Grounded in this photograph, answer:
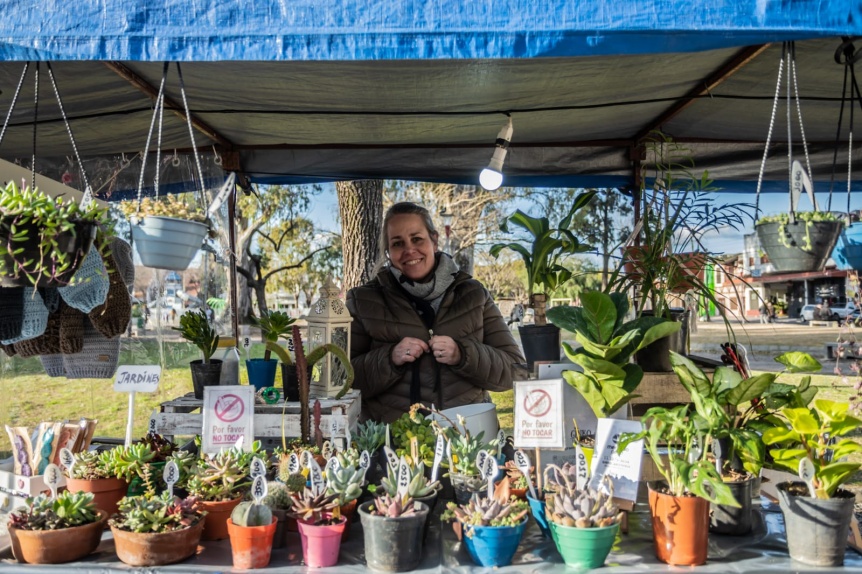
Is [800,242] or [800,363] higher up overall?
[800,242]

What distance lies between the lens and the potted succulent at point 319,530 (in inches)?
54.0

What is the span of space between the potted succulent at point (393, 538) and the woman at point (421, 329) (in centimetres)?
135

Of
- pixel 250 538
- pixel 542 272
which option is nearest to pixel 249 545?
pixel 250 538

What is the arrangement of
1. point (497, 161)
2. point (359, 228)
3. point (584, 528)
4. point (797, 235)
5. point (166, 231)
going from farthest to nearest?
point (359, 228) → point (497, 161) → point (797, 235) → point (166, 231) → point (584, 528)

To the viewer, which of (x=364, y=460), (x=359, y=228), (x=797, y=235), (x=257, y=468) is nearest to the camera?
(x=257, y=468)

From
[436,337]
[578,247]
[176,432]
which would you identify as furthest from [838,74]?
[176,432]

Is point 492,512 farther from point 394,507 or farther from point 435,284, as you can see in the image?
point 435,284

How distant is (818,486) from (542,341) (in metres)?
1.15

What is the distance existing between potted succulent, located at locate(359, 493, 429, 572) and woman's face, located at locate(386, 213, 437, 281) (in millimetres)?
1630

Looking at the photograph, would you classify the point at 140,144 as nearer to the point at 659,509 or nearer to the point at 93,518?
the point at 93,518

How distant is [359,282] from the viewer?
5652 mm

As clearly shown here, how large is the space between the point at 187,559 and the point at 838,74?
293cm

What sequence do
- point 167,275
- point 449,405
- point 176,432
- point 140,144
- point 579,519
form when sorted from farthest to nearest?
point 167,275, point 140,144, point 449,405, point 176,432, point 579,519

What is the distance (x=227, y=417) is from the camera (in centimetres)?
183
